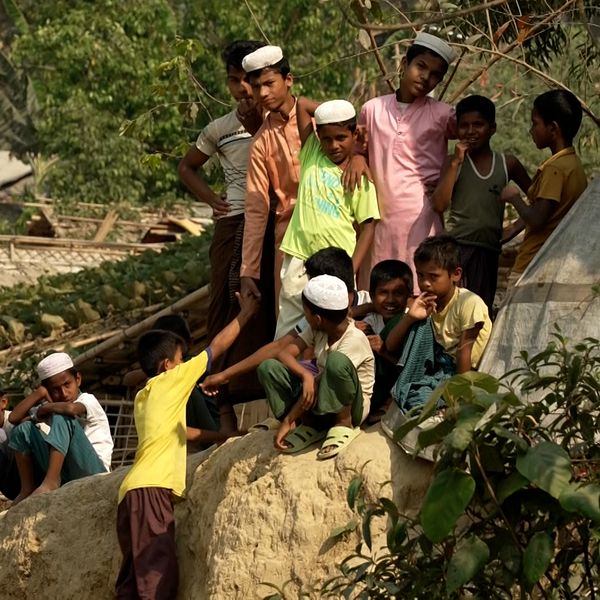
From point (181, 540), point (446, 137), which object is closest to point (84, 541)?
point (181, 540)

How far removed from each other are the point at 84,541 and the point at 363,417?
5.25ft

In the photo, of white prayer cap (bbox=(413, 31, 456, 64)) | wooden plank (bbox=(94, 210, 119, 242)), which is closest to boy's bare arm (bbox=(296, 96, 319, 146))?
white prayer cap (bbox=(413, 31, 456, 64))

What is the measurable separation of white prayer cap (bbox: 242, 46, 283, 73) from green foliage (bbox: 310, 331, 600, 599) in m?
2.42

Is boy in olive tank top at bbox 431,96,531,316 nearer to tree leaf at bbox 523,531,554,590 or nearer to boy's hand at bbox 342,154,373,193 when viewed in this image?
boy's hand at bbox 342,154,373,193

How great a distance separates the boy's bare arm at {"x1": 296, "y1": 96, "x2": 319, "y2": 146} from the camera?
727 cm

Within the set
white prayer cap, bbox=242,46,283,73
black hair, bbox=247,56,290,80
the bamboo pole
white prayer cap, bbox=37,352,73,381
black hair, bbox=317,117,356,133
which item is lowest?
the bamboo pole

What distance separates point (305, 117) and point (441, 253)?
1.30m

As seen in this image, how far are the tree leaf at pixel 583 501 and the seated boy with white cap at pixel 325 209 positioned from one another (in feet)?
7.81

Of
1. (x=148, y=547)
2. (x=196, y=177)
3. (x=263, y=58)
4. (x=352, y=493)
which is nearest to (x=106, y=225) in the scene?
(x=196, y=177)

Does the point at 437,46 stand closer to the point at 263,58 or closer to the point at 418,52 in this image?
the point at 418,52

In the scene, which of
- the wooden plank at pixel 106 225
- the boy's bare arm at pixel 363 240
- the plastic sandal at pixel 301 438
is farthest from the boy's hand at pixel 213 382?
the wooden plank at pixel 106 225

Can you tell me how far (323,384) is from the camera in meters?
6.18

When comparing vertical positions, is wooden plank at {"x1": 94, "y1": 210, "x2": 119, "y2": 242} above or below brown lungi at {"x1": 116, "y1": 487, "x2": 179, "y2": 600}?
below

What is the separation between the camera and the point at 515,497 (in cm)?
511
